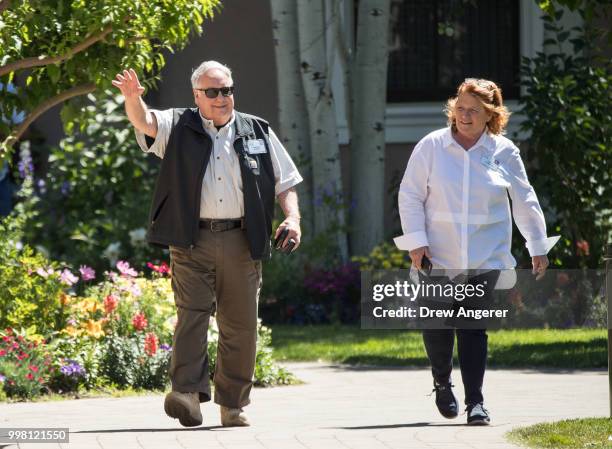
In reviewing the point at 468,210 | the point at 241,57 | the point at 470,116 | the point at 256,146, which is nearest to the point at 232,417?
the point at 256,146

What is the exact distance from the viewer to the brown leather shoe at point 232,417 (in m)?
6.61

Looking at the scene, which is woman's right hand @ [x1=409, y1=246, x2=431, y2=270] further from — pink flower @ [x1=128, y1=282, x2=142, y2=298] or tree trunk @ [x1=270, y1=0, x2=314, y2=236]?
tree trunk @ [x1=270, y1=0, x2=314, y2=236]

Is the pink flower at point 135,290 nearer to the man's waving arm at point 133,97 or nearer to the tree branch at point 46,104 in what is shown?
the tree branch at point 46,104

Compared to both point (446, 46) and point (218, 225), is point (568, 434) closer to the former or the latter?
point (218, 225)

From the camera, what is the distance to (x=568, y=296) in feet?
37.3

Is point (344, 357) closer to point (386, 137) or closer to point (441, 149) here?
point (441, 149)

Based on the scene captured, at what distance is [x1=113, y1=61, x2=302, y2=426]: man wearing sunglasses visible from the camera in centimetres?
642

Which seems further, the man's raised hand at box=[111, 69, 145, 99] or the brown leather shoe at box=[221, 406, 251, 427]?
the brown leather shoe at box=[221, 406, 251, 427]

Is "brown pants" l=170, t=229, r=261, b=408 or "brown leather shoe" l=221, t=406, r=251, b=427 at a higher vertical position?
"brown pants" l=170, t=229, r=261, b=408

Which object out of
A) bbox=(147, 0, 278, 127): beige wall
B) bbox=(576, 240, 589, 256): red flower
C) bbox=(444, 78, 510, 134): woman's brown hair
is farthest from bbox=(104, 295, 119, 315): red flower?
bbox=(147, 0, 278, 127): beige wall

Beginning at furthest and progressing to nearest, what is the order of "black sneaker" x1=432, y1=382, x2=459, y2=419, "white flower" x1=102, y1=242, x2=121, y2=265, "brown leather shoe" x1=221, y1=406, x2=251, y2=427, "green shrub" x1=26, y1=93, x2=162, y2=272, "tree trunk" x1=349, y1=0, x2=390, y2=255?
"green shrub" x1=26, y1=93, x2=162, y2=272 → "tree trunk" x1=349, y1=0, x2=390, y2=255 → "white flower" x1=102, y1=242, x2=121, y2=265 → "black sneaker" x1=432, y1=382, x2=459, y2=419 → "brown leather shoe" x1=221, y1=406, x2=251, y2=427

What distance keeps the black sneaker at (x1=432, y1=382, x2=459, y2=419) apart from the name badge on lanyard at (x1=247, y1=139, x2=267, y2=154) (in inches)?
57.6

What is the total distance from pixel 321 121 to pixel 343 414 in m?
5.75

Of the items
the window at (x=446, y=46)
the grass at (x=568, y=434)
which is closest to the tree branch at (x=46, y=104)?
Answer: the grass at (x=568, y=434)
